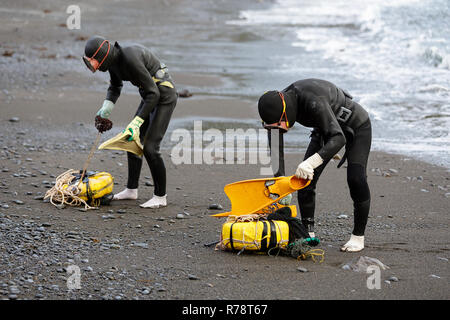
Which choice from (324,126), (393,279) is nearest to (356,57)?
(324,126)

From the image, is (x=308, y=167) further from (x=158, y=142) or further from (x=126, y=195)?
(x=126, y=195)

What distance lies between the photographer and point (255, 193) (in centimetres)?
566

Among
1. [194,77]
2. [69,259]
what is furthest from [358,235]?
[194,77]

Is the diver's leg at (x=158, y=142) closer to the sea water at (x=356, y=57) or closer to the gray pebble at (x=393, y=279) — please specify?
the gray pebble at (x=393, y=279)

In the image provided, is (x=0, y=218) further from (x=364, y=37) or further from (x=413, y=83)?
(x=364, y=37)

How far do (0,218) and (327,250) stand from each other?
3099mm

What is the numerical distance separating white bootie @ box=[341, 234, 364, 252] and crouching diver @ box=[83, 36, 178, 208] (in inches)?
87.9

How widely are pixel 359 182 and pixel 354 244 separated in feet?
1.88

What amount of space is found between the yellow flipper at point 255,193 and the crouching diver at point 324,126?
0.90 ft

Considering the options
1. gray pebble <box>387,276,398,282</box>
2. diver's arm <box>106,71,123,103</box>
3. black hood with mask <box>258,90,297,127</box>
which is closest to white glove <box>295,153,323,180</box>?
black hood with mask <box>258,90,297,127</box>

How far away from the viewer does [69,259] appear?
5246 mm

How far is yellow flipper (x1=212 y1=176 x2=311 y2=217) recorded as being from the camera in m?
5.45

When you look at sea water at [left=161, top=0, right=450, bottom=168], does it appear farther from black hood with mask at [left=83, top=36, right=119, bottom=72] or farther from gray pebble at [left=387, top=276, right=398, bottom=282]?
gray pebble at [left=387, top=276, right=398, bottom=282]

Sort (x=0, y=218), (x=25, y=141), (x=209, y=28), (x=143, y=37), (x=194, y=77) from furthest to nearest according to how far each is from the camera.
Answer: (x=209, y=28) → (x=143, y=37) → (x=194, y=77) → (x=25, y=141) → (x=0, y=218)
